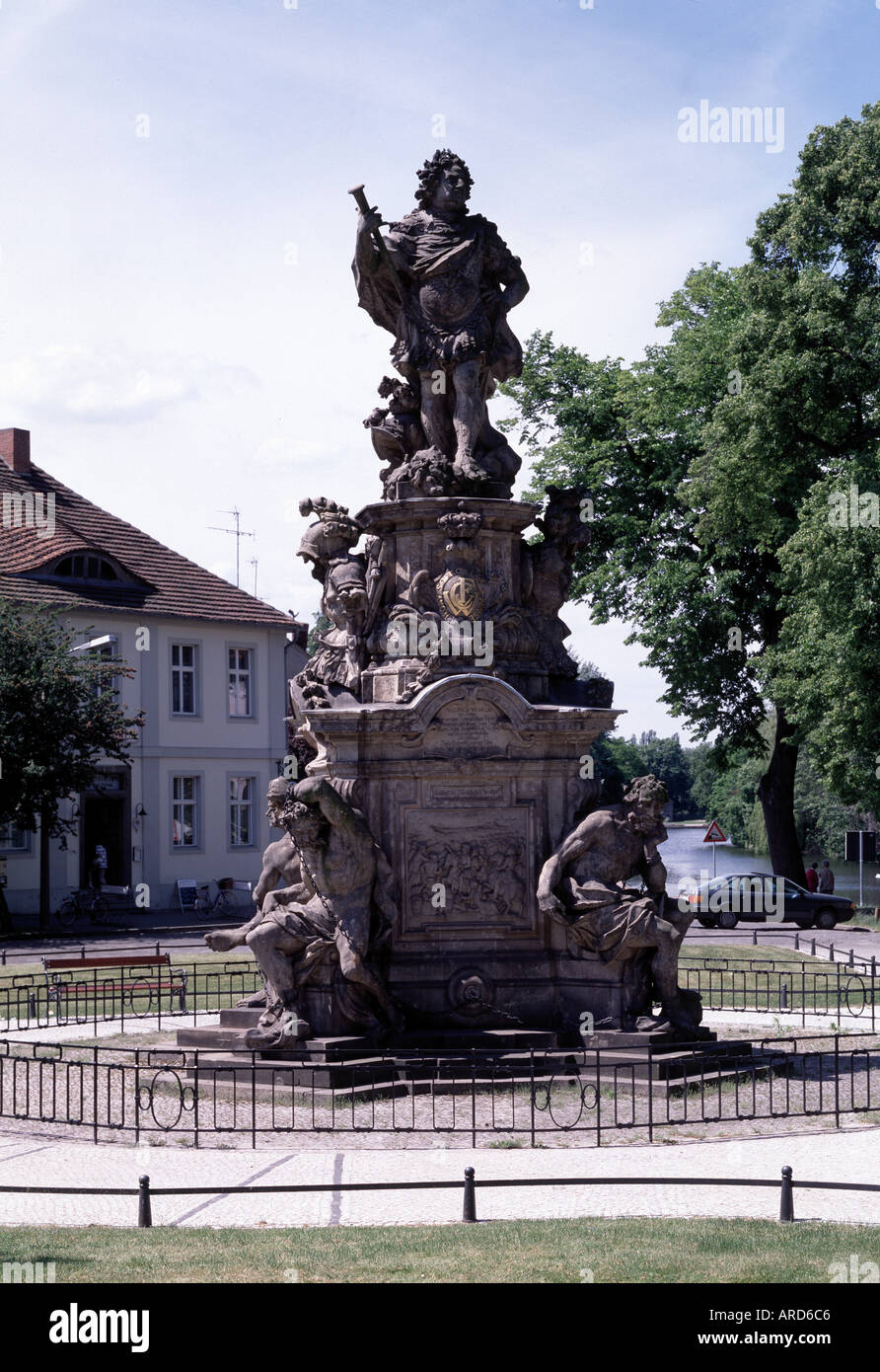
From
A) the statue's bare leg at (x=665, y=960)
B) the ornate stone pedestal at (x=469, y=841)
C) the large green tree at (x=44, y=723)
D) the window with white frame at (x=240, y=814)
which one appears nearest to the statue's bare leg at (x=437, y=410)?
the ornate stone pedestal at (x=469, y=841)

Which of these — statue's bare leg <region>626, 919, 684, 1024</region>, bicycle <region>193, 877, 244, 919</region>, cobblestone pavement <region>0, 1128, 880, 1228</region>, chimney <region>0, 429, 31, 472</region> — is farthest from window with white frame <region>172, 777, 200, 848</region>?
cobblestone pavement <region>0, 1128, 880, 1228</region>

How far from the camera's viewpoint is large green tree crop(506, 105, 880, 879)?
30031 millimetres

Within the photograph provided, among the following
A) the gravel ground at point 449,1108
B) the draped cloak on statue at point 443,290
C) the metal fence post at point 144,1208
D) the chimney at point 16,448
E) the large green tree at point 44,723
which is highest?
the chimney at point 16,448

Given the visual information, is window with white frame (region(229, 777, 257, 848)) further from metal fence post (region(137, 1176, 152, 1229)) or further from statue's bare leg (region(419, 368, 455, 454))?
metal fence post (region(137, 1176, 152, 1229))

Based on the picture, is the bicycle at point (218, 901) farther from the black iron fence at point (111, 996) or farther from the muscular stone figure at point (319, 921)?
the muscular stone figure at point (319, 921)

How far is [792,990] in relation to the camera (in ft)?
67.6

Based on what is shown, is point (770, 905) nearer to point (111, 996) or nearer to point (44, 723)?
point (44, 723)

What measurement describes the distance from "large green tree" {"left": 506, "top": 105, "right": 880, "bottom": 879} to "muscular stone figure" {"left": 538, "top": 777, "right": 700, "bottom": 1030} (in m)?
14.8

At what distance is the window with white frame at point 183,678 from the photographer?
44562 millimetres

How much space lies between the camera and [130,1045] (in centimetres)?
1723

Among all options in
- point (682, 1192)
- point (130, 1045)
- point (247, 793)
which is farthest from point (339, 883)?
point (247, 793)

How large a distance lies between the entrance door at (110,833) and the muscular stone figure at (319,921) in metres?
28.1

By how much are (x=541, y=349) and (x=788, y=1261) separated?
33767mm

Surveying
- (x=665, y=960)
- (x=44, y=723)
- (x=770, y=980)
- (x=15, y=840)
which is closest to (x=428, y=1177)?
(x=665, y=960)
